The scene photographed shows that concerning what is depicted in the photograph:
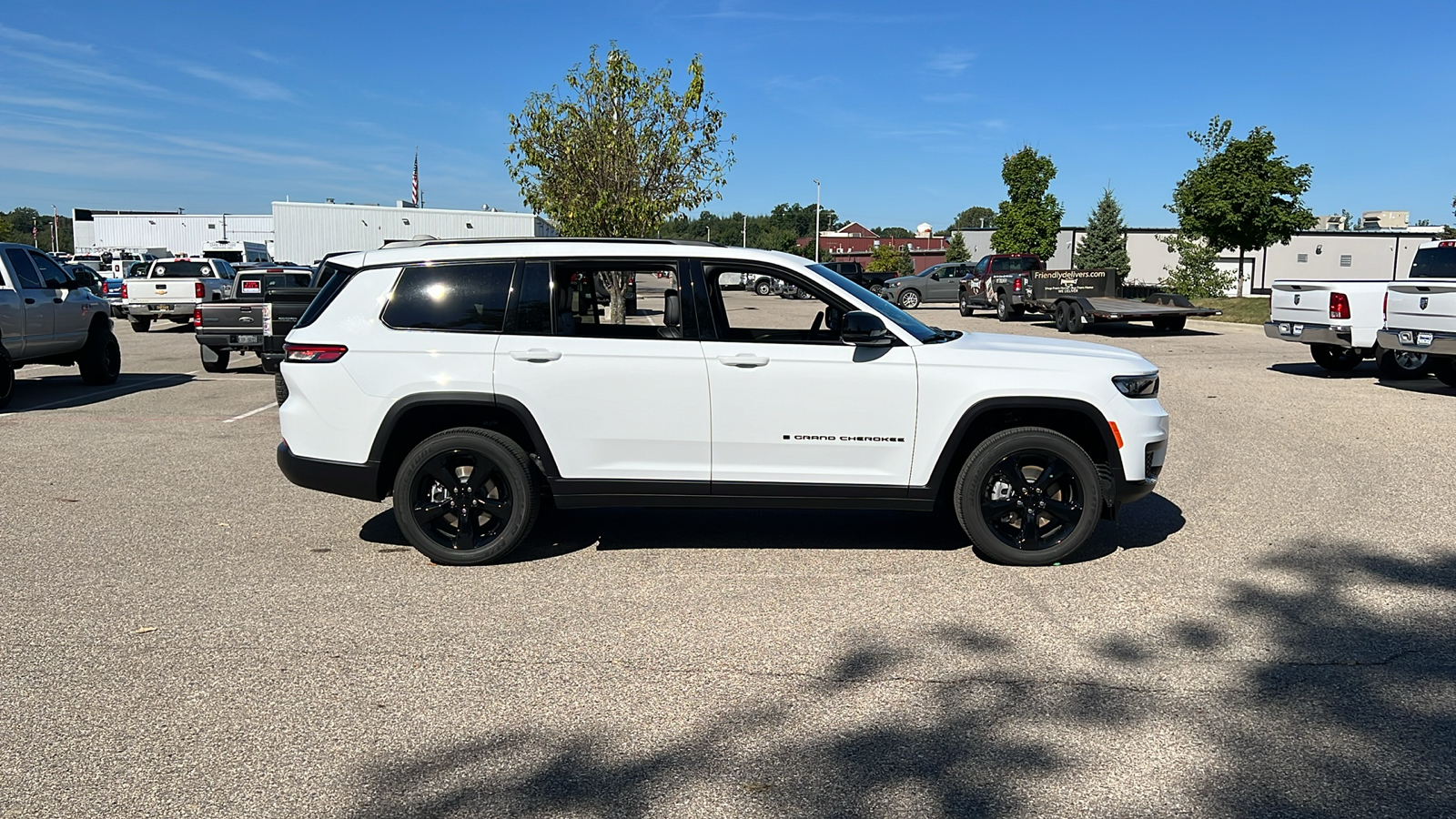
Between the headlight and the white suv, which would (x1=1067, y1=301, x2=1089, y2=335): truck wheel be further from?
the white suv

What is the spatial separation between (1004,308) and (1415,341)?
16484 millimetres

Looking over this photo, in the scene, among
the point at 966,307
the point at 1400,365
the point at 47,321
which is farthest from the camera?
the point at 966,307

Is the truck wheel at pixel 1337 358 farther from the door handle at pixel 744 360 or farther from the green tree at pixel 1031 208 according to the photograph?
the green tree at pixel 1031 208

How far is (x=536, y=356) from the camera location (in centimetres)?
602

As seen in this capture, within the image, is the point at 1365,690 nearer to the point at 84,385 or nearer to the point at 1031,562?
the point at 1031,562

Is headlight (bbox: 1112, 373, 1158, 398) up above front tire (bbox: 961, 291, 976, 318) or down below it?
below

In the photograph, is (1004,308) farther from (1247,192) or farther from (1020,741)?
(1020,741)

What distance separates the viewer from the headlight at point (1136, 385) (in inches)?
240

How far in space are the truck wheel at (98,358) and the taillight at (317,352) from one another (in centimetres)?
1072

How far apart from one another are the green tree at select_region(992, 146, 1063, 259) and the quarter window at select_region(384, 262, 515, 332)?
153 ft

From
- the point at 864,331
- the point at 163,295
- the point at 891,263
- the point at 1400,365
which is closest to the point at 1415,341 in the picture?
the point at 1400,365

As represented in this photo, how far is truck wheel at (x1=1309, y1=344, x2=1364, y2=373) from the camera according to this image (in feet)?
52.7

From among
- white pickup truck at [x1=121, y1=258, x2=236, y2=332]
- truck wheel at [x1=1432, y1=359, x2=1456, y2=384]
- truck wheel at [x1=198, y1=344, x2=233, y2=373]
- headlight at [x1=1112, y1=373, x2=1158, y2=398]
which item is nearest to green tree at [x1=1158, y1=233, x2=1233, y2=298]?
truck wheel at [x1=1432, y1=359, x2=1456, y2=384]

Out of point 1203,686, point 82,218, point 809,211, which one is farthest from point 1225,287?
point 809,211
